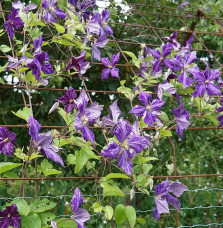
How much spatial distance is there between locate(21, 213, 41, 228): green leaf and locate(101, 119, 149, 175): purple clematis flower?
251mm

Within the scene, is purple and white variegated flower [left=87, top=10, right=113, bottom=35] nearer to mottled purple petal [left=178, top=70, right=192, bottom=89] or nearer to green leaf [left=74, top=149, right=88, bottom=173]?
mottled purple petal [left=178, top=70, right=192, bottom=89]

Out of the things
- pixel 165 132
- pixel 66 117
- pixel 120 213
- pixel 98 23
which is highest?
pixel 98 23

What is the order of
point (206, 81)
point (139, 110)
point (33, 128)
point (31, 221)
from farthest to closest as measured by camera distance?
1. point (206, 81)
2. point (139, 110)
3. point (31, 221)
4. point (33, 128)

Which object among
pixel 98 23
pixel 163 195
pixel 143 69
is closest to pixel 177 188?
pixel 163 195

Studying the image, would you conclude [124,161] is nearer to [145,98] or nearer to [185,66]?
[145,98]

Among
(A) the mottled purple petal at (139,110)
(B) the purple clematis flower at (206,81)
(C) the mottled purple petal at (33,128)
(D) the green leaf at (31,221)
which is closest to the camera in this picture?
(C) the mottled purple petal at (33,128)

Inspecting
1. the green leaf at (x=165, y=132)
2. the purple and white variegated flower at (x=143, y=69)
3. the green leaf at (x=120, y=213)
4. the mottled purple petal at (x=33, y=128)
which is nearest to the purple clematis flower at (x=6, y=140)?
the mottled purple petal at (x=33, y=128)

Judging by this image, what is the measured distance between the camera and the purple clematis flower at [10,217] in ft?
3.67

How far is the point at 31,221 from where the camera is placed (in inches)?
46.3

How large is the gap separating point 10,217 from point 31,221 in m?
0.07

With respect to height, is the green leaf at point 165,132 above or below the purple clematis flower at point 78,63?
below

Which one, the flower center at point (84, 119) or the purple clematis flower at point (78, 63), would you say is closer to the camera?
the flower center at point (84, 119)

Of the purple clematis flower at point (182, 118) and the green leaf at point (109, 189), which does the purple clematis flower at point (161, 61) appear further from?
the green leaf at point (109, 189)

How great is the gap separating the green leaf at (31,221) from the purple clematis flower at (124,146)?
0.25 meters
